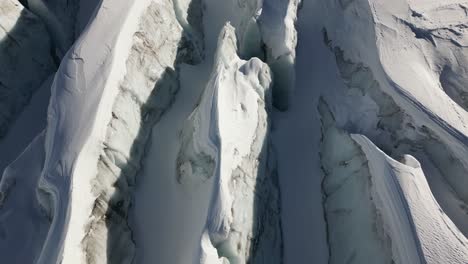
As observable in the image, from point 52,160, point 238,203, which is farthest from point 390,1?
point 52,160

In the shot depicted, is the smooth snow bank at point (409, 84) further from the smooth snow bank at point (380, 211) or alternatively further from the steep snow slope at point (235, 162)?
the steep snow slope at point (235, 162)

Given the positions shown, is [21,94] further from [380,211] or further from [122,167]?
[380,211]

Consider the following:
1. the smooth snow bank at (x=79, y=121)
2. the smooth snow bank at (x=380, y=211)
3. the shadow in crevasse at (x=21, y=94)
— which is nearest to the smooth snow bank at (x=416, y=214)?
the smooth snow bank at (x=380, y=211)

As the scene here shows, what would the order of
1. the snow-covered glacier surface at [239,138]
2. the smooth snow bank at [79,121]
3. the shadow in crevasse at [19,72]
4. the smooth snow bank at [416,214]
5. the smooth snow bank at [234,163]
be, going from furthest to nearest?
1. the shadow in crevasse at [19,72]
2. the snow-covered glacier surface at [239,138]
3. the smooth snow bank at [234,163]
4. the smooth snow bank at [79,121]
5. the smooth snow bank at [416,214]

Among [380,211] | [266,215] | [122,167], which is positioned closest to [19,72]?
[122,167]

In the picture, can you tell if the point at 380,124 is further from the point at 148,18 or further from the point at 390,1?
the point at 148,18
